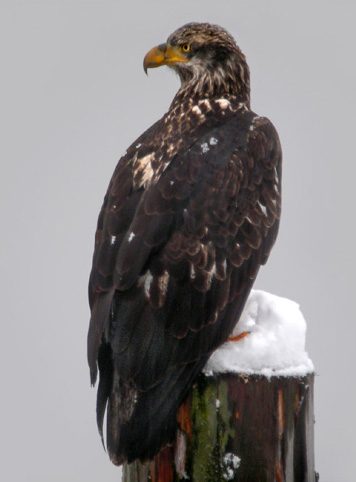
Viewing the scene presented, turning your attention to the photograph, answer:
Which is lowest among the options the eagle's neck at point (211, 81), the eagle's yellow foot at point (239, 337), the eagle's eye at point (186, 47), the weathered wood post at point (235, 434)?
the weathered wood post at point (235, 434)

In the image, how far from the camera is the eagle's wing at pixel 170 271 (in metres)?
3.95

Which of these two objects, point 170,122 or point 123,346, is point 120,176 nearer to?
point 170,122

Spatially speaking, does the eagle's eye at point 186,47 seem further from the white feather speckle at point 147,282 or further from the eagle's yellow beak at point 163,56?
the white feather speckle at point 147,282

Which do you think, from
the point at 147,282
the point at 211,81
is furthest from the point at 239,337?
the point at 211,81

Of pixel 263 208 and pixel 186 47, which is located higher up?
pixel 186 47

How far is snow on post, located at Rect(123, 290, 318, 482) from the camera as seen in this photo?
155 inches

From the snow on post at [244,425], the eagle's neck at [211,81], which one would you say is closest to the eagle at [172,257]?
the snow on post at [244,425]

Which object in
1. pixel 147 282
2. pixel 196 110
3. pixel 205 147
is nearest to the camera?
pixel 147 282

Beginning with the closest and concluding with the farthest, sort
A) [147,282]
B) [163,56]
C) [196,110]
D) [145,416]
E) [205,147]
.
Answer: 1. [145,416]
2. [147,282]
3. [205,147]
4. [196,110]
5. [163,56]

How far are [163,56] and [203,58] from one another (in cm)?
30

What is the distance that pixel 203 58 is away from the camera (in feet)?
17.7

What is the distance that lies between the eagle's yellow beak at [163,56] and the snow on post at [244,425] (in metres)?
2.32

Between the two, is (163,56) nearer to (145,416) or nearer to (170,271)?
(170,271)

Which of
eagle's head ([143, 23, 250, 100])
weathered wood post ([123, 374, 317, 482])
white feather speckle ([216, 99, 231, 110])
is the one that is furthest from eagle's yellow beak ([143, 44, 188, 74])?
weathered wood post ([123, 374, 317, 482])
